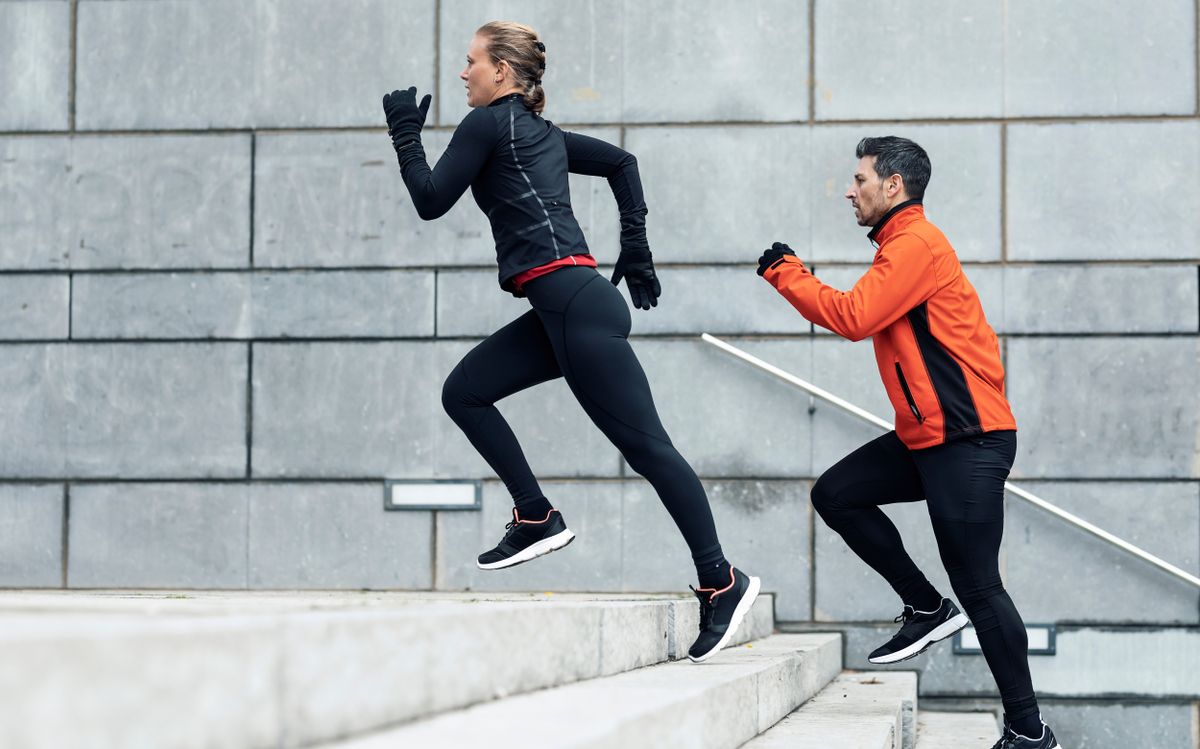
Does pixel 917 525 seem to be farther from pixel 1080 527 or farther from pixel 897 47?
pixel 897 47

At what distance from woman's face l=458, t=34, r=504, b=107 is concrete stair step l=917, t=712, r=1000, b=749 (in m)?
3.05

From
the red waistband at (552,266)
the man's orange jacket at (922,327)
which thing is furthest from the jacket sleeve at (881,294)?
the red waistband at (552,266)

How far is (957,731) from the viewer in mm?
5918

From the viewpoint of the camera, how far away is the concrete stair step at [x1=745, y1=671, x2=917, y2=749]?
12.0ft

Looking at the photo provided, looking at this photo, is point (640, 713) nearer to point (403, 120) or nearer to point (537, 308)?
point (537, 308)

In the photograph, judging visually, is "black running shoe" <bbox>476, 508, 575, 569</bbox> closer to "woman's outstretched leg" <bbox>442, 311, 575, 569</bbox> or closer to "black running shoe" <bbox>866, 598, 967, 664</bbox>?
"woman's outstretched leg" <bbox>442, 311, 575, 569</bbox>

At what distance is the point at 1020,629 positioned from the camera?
4.32 metres

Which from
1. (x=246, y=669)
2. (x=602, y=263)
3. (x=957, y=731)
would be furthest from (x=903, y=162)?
(x=246, y=669)

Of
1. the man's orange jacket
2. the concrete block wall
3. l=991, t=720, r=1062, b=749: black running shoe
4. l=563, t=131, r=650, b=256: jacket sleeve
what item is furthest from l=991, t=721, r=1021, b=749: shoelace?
the concrete block wall

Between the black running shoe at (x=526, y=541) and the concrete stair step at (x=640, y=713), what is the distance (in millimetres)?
574

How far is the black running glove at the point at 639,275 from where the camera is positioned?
448 centimetres

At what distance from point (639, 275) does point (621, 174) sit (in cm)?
34

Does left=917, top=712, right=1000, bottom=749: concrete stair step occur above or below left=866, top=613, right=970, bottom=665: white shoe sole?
below

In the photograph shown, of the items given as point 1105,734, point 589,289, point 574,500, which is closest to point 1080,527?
point 1105,734
